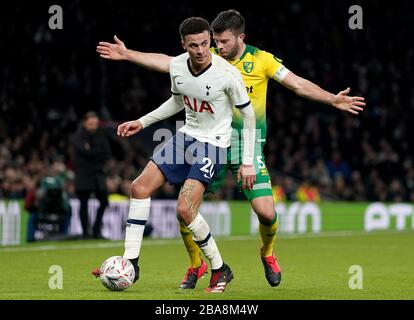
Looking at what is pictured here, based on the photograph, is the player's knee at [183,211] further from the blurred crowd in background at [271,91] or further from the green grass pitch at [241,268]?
the blurred crowd in background at [271,91]

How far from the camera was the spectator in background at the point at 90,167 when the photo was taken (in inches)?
679

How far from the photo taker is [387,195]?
2398 centimetres

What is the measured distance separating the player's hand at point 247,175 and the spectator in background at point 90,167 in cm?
848

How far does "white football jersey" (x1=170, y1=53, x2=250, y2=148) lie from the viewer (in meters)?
8.95

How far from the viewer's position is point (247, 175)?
352 inches

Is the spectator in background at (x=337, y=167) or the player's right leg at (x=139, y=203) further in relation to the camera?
the spectator in background at (x=337, y=167)

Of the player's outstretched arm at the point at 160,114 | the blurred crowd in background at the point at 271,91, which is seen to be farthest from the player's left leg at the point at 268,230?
the blurred crowd in background at the point at 271,91

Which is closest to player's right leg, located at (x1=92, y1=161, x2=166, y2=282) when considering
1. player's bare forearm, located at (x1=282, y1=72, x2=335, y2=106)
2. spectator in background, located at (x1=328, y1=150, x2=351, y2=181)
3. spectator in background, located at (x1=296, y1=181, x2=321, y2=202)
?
player's bare forearm, located at (x1=282, y1=72, x2=335, y2=106)

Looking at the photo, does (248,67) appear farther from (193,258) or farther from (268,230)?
(193,258)

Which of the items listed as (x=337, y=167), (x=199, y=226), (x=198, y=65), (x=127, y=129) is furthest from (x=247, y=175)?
(x=337, y=167)

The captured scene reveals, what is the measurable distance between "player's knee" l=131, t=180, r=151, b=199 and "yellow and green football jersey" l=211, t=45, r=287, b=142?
1.19m

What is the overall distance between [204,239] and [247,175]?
69 cm

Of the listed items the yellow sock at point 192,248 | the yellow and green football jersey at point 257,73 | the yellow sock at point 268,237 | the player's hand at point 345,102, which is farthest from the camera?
the yellow sock at point 268,237
